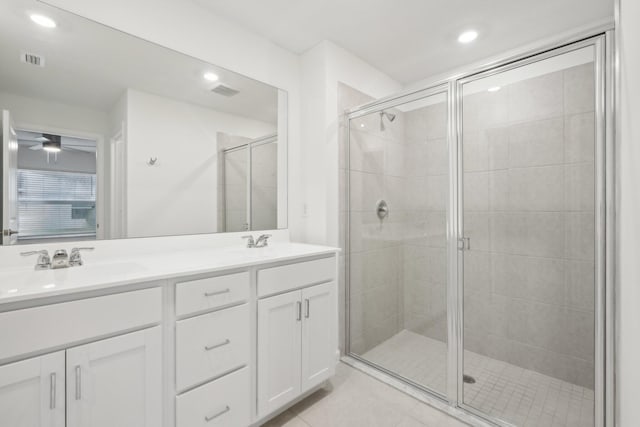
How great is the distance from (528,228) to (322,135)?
148 centimetres

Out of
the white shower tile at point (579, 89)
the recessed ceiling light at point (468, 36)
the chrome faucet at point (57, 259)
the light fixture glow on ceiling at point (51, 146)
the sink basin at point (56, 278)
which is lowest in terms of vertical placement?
the sink basin at point (56, 278)

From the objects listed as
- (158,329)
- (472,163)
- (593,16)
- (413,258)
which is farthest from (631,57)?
(593,16)

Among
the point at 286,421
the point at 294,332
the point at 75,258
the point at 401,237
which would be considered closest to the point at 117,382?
the point at 75,258

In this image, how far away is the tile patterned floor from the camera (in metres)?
1.55

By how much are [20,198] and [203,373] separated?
115 centimetres

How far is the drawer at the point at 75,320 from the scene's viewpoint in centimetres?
86

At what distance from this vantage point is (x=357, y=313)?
2299 mm

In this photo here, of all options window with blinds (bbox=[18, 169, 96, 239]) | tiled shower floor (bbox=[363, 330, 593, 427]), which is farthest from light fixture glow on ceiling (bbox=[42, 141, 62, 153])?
tiled shower floor (bbox=[363, 330, 593, 427])

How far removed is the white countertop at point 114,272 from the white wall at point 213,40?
92cm

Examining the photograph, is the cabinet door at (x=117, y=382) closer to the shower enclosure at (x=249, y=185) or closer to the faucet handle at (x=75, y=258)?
the faucet handle at (x=75, y=258)

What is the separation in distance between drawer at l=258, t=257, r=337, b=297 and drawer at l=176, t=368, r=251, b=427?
0.40 metres

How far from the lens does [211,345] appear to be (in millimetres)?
1254

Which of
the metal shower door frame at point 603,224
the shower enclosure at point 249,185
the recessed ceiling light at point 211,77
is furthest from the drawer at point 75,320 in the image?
the metal shower door frame at point 603,224

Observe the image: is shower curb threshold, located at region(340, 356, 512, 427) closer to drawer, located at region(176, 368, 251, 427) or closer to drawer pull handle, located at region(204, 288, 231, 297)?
drawer, located at region(176, 368, 251, 427)
